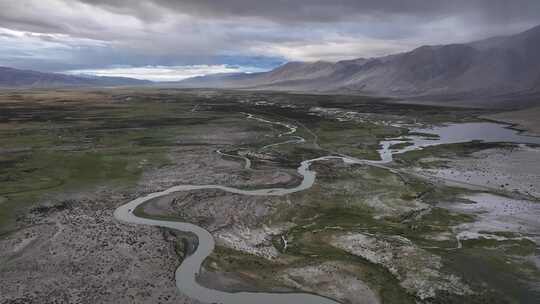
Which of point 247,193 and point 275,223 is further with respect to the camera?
point 247,193

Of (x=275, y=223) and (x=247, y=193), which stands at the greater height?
(x=247, y=193)

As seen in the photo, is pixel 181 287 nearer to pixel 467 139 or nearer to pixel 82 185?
pixel 82 185

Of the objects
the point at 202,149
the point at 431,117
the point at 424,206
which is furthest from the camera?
the point at 431,117

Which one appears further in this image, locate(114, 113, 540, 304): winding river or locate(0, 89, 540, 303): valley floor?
locate(0, 89, 540, 303): valley floor

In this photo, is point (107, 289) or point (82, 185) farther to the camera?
point (82, 185)

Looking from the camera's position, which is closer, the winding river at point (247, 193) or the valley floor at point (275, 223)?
the winding river at point (247, 193)

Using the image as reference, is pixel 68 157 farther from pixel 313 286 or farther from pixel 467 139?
pixel 467 139

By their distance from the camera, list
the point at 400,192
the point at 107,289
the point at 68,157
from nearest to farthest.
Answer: the point at 107,289, the point at 400,192, the point at 68,157

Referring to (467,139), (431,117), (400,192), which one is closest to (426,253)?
(400,192)

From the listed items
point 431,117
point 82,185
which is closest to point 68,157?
point 82,185

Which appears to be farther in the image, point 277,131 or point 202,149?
point 277,131
